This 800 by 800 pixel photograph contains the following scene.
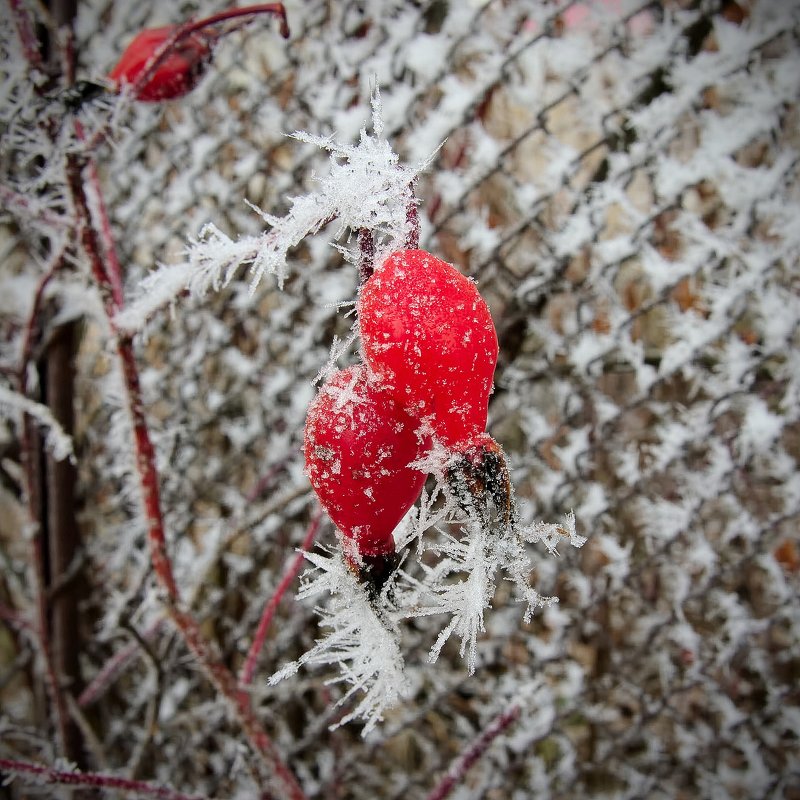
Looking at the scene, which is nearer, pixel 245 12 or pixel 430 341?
pixel 430 341

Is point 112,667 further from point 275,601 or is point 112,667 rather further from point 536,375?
point 536,375

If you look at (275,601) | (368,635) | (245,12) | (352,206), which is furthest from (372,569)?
(245,12)

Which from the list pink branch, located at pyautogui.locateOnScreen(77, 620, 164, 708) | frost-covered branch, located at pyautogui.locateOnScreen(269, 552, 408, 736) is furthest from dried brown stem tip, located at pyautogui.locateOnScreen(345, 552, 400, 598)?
pink branch, located at pyautogui.locateOnScreen(77, 620, 164, 708)

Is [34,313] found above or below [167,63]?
below

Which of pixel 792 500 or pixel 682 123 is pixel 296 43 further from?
pixel 792 500

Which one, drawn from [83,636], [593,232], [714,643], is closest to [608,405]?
[593,232]

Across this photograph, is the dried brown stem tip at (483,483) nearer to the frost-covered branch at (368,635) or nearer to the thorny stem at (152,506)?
the frost-covered branch at (368,635)

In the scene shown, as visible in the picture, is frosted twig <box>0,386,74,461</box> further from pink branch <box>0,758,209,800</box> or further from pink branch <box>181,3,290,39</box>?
pink branch <box>181,3,290,39</box>
